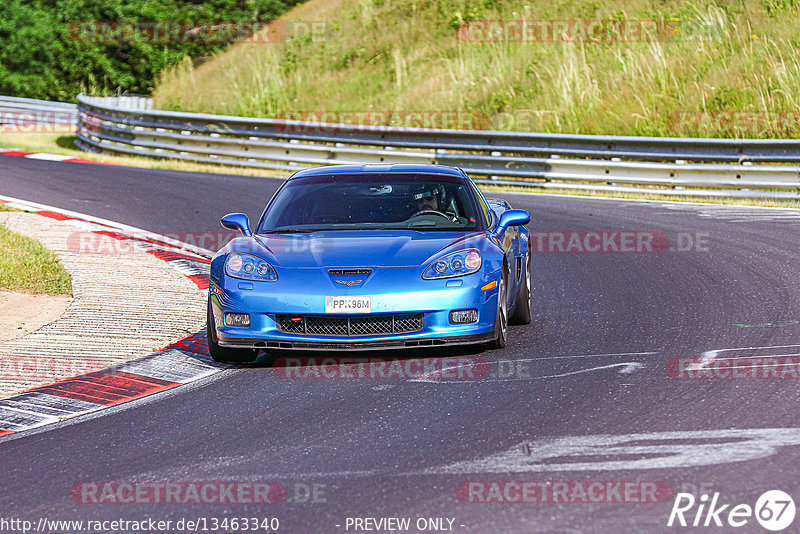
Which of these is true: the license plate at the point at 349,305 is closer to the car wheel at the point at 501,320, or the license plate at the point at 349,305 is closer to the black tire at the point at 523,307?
the car wheel at the point at 501,320

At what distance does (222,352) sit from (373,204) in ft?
5.87

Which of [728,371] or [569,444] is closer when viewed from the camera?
[569,444]

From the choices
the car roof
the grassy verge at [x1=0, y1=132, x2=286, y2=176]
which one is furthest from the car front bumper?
the grassy verge at [x1=0, y1=132, x2=286, y2=176]

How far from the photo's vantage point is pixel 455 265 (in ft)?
25.8

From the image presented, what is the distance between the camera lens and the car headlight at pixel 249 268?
7852 millimetres

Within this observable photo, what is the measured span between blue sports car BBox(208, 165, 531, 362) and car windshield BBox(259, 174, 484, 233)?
17 millimetres

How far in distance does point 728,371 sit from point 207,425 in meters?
3.15

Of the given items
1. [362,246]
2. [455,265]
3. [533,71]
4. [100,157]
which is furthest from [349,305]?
[533,71]

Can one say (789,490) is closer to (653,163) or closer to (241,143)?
(653,163)

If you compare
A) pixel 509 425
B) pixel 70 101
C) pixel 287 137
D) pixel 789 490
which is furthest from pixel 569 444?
pixel 70 101

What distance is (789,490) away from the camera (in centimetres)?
469

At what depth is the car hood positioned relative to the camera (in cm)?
782

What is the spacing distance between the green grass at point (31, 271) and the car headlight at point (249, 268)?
3.15 metres

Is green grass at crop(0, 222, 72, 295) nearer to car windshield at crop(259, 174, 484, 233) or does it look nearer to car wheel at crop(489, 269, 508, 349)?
car windshield at crop(259, 174, 484, 233)
